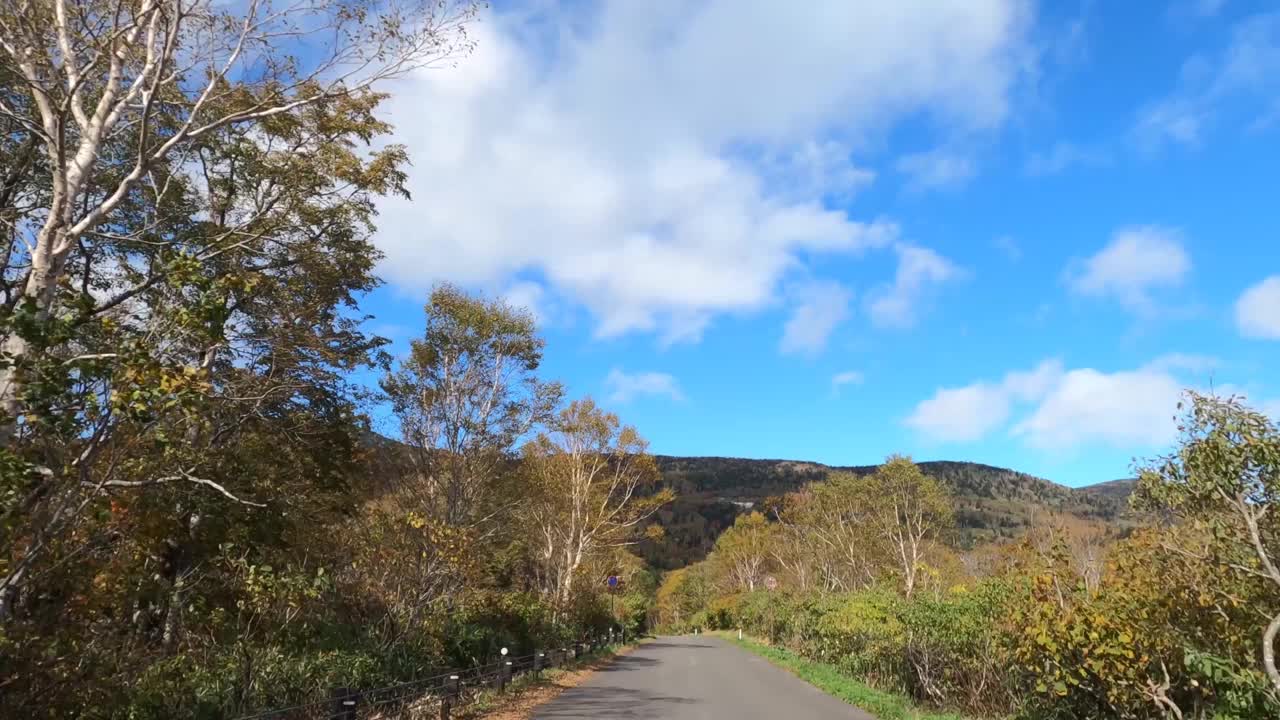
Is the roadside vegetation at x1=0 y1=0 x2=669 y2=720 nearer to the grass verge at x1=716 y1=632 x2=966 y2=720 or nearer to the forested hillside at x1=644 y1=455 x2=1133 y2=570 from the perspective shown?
the grass verge at x1=716 y1=632 x2=966 y2=720

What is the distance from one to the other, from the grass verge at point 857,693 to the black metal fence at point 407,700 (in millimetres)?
7233

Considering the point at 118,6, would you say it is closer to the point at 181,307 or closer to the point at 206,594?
the point at 181,307

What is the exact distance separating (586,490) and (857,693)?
51.3ft

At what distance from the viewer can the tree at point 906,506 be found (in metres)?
34.4

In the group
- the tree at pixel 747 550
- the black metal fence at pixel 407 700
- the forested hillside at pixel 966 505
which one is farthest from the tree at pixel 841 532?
the forested hillside at pixel 966 505

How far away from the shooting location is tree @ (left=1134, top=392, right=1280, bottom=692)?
19.6 feet

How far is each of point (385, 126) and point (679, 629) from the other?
86664 mm

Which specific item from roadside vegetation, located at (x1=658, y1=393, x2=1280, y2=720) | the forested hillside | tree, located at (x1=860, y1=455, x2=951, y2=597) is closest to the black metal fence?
roadside vegetation, located at (x1=658, y1=393, x2=1280, y2=720)

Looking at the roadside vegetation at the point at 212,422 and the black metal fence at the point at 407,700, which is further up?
the roadside vegetation at the point at 212,422

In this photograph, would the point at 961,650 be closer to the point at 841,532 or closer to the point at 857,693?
the point at 857,693

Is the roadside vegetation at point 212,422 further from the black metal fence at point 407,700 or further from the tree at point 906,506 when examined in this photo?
the tree at point 906,506

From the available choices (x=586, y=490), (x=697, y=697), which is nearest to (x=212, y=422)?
(x=697, y=697)

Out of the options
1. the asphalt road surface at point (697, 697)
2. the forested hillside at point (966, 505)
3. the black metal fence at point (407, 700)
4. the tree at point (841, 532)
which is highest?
the forested hillside at point (966, 505)

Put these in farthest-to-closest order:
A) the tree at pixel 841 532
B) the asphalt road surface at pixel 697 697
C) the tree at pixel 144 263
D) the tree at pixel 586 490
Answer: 1. the tree at pixel 841 532
2. the tree at pixel 586 490
3. the asphalt road surface at pixel 697 697
4. the tree at pixel 144 263
